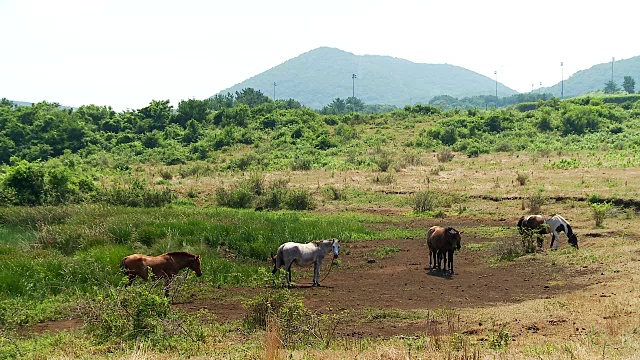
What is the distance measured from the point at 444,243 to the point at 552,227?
16.1 ft

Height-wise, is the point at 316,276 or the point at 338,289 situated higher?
the point at 316,276

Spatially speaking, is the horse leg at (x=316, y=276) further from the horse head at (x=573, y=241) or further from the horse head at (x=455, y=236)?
the horse head at (x=573, y=241)

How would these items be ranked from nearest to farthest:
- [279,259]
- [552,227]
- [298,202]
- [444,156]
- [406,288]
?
1. [406,288]
2. [279,259]
3. [552,227]
4. [298,202]
5. [444,156]

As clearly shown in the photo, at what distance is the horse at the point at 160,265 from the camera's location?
1499cm

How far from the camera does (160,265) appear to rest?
15.4 meters

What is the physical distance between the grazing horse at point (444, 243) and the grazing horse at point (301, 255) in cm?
334

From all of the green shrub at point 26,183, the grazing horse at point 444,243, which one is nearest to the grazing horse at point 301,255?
the grazing horse at point 444,243

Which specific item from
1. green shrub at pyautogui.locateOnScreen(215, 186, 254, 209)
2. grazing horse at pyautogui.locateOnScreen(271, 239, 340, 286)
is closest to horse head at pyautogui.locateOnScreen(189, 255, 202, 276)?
grazing horse at pyautogui.locateOnScreen(271, 239, 340, 286)

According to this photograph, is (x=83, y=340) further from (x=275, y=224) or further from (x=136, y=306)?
(x=275, y=224)

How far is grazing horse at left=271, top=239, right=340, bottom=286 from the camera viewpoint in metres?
16.9

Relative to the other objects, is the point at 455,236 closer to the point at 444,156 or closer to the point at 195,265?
the point at 195,265

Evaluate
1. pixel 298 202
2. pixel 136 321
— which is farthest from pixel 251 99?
pixel 136 321

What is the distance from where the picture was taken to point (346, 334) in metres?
11.9

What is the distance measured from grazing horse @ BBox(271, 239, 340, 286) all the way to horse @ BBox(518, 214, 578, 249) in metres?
7.45
